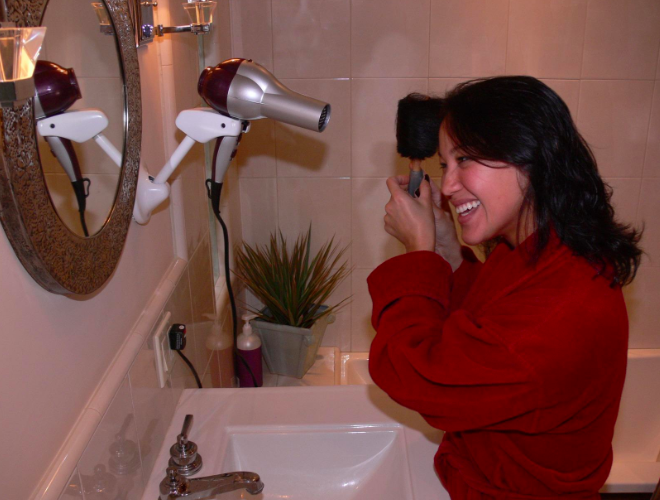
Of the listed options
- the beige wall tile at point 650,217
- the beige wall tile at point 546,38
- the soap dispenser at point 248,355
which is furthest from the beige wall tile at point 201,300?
the beige wall tile at point 650,217

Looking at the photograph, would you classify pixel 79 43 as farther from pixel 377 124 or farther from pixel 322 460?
pixel 377 124

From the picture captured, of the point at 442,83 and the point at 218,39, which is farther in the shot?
the point at 442,83

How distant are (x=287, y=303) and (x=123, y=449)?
1162 mm

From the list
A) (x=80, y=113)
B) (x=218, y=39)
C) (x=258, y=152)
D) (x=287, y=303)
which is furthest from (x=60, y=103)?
(x=258, y=152)

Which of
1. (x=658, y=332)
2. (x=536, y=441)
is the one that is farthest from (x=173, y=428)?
(x=658, y=332)

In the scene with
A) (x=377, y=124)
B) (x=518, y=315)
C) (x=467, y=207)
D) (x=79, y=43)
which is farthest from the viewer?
(x=377, y=124)

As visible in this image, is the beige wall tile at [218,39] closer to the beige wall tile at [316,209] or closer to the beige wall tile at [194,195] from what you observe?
the beige wall tile at [194,195]

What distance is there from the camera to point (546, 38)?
2000mm

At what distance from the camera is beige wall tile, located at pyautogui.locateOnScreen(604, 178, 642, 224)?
2.19 m

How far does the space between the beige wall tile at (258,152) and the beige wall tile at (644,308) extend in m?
1.47

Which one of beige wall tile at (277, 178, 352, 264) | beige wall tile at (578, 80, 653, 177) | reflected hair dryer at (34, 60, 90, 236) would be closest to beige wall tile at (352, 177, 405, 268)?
beige wall tile at (277, 178, 352, 264)

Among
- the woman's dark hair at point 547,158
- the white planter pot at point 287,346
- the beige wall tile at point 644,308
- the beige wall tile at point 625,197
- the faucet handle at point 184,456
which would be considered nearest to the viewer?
the woman's dark hair at point 547,158

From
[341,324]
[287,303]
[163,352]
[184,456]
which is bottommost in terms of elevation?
[341,324]

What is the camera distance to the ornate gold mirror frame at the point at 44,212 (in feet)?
1.70
